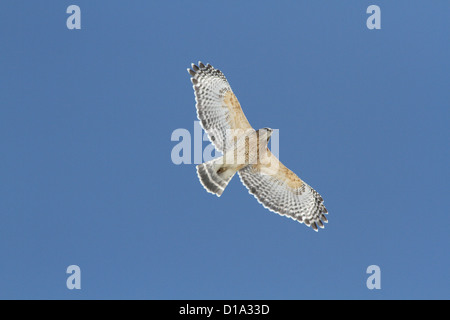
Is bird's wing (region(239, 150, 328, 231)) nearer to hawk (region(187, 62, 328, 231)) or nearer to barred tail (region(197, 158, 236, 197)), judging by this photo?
hawk (region(187, 62, 328, 231))

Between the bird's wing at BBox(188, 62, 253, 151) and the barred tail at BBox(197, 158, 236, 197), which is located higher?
the bird's wing at BBox(188, 62, 253, 151)

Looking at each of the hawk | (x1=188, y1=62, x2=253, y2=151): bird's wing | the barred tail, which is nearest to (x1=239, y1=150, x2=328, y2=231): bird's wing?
the hawk

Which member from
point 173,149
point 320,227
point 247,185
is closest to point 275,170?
point 247,185

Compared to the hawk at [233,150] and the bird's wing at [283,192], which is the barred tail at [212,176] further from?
the bird's wing at [283,192]

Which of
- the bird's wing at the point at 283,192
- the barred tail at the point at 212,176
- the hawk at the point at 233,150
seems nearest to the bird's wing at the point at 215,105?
the hawk at the point at 233,150

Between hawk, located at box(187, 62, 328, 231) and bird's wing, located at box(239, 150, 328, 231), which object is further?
bird's wing, located at box(239, 150, 328, 231)

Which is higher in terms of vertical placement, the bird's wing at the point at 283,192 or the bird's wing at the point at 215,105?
the bird's wing at the point at 215,105

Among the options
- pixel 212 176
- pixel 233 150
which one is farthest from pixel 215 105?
pixel 212 176

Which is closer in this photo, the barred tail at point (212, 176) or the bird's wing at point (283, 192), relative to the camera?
the barred tail at point (212, 176)
